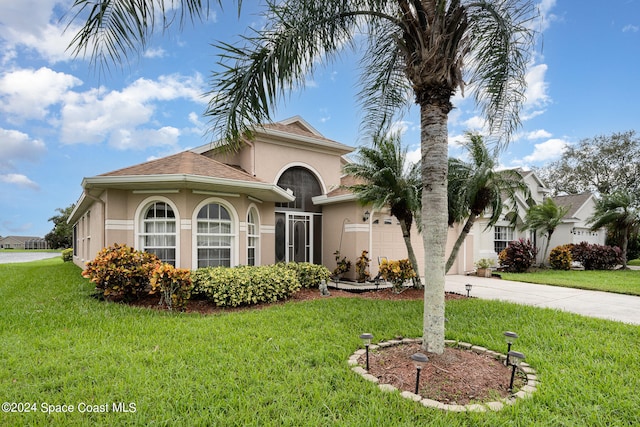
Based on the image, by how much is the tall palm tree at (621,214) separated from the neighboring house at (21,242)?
106m

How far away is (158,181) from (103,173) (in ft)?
5.91

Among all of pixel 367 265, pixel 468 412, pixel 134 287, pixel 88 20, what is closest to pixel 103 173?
pixel 134 287

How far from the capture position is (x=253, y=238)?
12.6m

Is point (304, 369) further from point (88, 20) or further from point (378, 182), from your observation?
point (378, 182)

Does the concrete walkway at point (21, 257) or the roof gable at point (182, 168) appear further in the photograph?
the concrete walkway at point (21, 257)

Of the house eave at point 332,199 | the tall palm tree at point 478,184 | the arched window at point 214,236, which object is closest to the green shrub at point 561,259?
the tall palm tree at point 478,184

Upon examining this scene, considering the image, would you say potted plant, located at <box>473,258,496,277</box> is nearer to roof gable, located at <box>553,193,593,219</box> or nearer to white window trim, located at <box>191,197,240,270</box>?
white window trim, located at <box>191,197,240,270</box>

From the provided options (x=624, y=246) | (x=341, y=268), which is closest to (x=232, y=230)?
(x=341, y=268)

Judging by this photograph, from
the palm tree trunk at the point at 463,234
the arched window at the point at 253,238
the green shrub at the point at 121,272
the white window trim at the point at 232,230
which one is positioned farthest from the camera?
the arched window at the point at 253,238

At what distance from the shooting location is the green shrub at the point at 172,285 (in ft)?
26.8

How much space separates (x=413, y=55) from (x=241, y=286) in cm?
664

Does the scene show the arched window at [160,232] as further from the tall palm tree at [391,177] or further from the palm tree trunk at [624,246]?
the palm tree trunk at [624,246]

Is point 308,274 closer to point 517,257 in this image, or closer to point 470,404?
point 470,404

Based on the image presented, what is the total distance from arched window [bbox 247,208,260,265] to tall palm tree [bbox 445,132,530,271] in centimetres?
679
